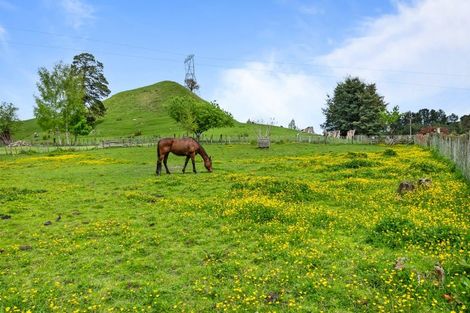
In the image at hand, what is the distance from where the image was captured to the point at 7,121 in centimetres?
9325

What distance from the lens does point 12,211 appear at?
1458 centimetres

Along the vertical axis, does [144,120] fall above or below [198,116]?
above

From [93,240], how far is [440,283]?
8892 mm

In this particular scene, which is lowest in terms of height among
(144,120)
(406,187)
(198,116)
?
(406,187)

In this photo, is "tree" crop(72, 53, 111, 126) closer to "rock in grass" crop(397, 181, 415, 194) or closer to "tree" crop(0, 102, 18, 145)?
"tree" crop(0, 102, 18, 145)

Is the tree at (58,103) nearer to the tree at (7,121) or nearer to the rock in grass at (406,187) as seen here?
the tree at (7,121)

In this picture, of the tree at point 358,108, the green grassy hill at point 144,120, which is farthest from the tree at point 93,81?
the tree at point 358,108

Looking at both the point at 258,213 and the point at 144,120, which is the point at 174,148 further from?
the point at 144,120

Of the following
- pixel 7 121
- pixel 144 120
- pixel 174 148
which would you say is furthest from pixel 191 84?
pixel 174 148

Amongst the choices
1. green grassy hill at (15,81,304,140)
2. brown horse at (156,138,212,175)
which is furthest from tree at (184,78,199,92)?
brown horse at (156,138,212,175)

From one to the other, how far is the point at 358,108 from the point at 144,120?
206ft

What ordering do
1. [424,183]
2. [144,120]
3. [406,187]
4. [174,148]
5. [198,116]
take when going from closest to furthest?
[406,187] → [424,183] → [174,148] → [198,116] → [144,120]

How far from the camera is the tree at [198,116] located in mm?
74750

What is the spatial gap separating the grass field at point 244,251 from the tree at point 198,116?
192 feet
